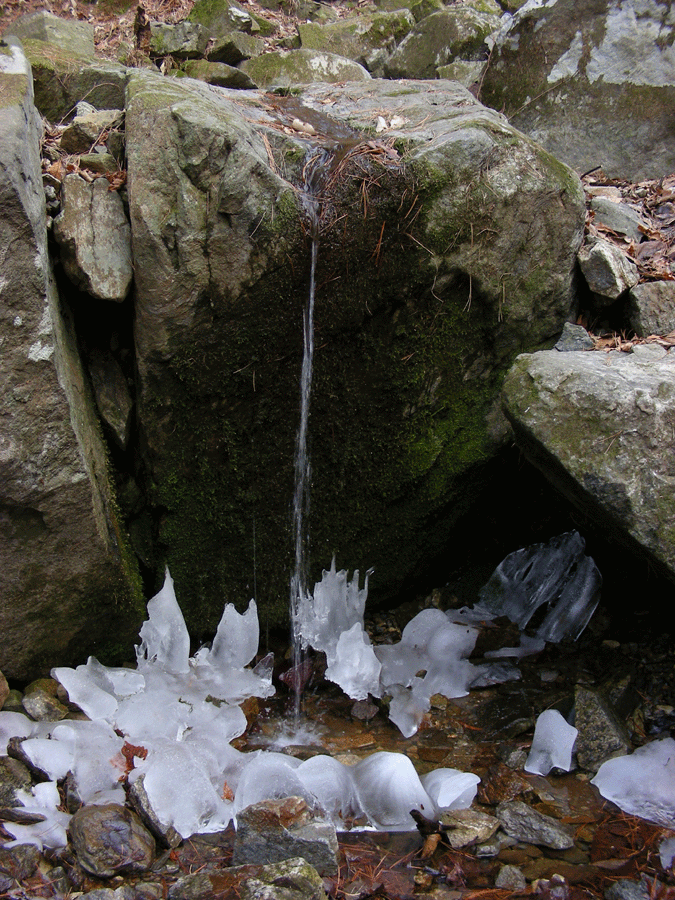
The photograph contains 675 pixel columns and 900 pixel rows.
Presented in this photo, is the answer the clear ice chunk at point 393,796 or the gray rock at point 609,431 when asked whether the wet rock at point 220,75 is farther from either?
the clear ice chunk at point 393,796

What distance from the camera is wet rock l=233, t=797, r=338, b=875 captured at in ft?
7.25

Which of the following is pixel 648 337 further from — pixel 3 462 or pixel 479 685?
pixel 3 462

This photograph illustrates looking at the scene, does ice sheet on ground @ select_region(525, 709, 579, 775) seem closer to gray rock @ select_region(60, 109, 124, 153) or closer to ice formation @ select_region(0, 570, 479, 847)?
ice formation @ select_region(0, 570, 479, 847)

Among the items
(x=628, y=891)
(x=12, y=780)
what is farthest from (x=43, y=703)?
(x=628, y=891)

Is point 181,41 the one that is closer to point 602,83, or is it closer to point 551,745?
point 602,83

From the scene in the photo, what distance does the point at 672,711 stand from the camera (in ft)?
9.80

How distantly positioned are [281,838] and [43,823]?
866 millimetres

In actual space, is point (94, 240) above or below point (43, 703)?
above

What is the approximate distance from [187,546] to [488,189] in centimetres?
234

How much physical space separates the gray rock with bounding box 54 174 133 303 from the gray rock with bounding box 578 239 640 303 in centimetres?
238

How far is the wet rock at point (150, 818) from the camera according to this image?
7.74 ft

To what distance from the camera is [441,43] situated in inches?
244

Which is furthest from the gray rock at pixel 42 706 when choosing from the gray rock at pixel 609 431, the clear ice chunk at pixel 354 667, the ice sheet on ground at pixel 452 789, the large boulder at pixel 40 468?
the gray rock at pixel 609 431

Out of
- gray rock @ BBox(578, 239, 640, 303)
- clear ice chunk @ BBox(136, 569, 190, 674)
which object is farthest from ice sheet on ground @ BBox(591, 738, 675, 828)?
gray rock @ BBox(578, 239, 640, 303)
